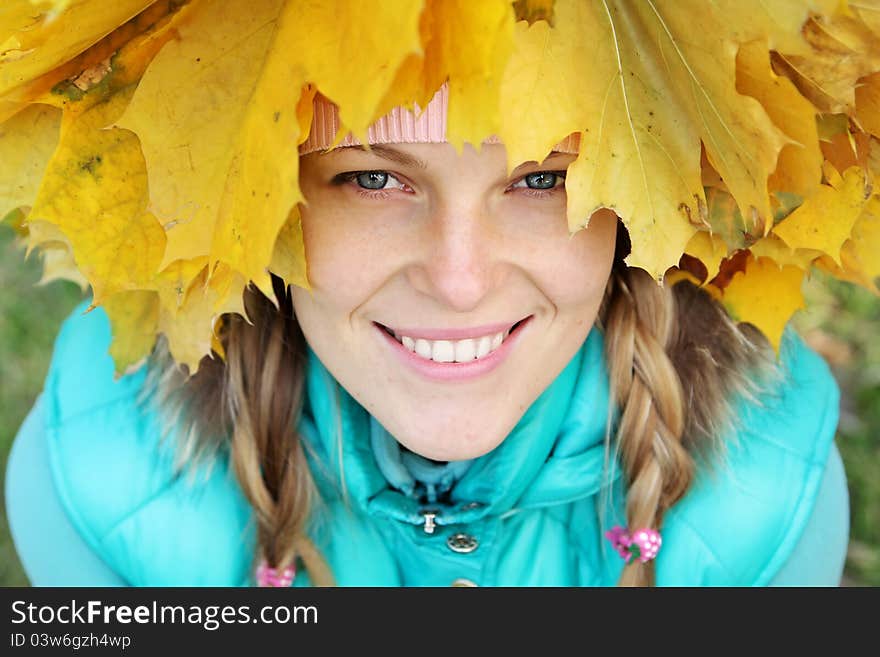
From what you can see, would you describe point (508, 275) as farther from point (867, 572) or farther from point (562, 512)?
point (867, 572)

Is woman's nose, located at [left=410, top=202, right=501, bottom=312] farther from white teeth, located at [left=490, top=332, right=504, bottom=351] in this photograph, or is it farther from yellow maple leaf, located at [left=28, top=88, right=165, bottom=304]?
yellow maple leaf, located at [left=28, top=88, right=165, bottom=304]

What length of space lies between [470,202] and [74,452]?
957 mm

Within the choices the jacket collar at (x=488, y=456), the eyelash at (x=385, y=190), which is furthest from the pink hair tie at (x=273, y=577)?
the eyelash at (x=385, y=190)

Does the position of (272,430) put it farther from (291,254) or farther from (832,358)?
(832,358)

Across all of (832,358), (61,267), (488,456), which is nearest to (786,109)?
(488,456)

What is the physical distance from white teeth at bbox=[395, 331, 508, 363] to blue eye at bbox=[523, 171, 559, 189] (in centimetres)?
Answer: 25

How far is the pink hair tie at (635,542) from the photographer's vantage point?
65.4 inches

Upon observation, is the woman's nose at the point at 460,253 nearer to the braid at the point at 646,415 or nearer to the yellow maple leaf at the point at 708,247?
the yellow maple leaf at the point at 708,247

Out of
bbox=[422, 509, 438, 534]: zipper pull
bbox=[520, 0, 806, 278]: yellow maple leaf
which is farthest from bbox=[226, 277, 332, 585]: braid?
bbox=[520, 0, 806, 278]: yellow maple leaf

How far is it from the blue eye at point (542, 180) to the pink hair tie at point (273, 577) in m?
0.85

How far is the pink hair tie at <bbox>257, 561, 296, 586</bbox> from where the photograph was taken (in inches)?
65.2

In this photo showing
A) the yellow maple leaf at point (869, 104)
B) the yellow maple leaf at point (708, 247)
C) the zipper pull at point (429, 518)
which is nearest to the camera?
the yellow maple leaf at point (869, 104)

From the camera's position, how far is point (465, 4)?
0.83m
